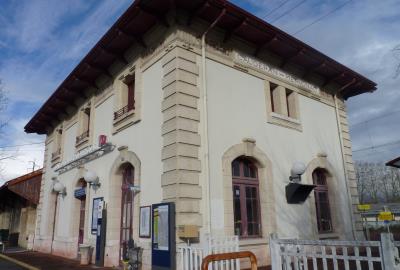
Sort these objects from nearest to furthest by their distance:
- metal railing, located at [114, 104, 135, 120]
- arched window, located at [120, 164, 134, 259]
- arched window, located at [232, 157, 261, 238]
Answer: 1. arched window, located at [232, 157, 261, 238]
2. arched window, located at [120, 164, 134, 259]
3. metal railing, located at [114, 104, 135, 120]

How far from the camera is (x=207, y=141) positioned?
7.63 meters

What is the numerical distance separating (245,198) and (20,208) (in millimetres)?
16897

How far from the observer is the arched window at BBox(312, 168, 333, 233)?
10.3 metres

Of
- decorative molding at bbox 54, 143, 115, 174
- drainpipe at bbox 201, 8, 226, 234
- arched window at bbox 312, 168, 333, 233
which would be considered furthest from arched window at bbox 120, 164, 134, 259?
arched window at bbox 312, 168, 333, 233

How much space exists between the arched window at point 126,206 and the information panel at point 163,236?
1872 millimetres

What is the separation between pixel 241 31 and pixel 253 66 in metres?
1.08

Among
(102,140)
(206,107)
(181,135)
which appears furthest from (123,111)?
(181,135)

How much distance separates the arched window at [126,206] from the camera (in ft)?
29.6

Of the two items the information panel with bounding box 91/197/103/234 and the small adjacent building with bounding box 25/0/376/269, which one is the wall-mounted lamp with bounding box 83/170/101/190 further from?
the information panel with bounding box 91/197/103/234

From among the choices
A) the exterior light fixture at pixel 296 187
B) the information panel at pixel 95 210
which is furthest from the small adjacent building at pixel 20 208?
the exterior light fixture at pixel 296 187

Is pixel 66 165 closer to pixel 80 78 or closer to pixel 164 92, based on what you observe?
pixel 80 78

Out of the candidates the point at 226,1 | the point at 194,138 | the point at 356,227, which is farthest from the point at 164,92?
the point at 356,227

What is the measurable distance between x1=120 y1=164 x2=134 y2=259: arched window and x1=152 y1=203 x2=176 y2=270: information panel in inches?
73.7

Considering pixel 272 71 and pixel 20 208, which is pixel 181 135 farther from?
pixel 20 208
